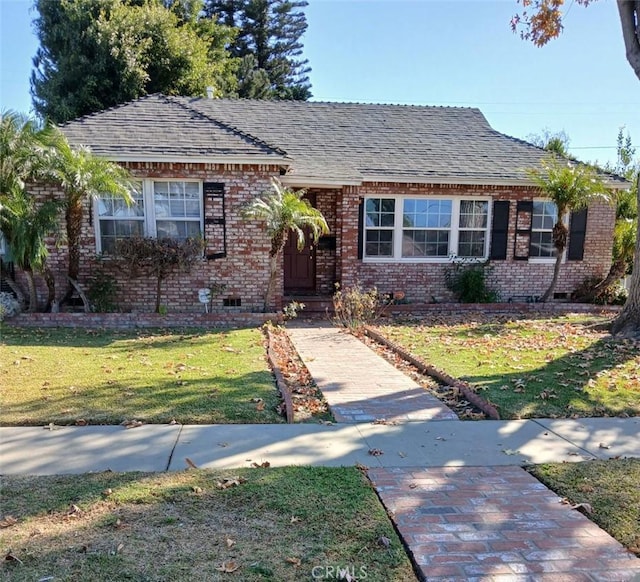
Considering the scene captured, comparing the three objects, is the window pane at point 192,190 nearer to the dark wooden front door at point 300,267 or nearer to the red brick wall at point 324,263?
the red brick wall at point 324,263

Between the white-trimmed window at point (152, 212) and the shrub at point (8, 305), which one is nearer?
the shrub at point (8, 305)

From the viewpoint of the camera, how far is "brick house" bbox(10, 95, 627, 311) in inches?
388

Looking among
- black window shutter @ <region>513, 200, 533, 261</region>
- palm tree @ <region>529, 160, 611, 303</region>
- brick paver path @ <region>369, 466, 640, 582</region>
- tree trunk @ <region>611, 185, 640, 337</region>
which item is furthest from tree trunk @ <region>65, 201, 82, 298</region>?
tree trunk @ <region>611, 185, 640, 337</region>

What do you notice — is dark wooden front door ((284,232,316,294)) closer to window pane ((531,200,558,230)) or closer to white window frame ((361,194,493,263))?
white window frame ((361,194,493,263))

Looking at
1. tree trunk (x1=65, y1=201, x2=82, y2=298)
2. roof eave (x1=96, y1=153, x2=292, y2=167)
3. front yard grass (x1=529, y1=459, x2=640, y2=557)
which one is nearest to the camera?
front yard grass (x1=529, y1=459, x2=640, y2=557)

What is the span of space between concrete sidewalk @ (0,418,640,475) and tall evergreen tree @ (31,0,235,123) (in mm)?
17313

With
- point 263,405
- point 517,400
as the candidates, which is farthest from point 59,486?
point 517,400

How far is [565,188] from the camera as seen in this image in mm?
10789

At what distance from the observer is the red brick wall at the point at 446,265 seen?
11.3 metres

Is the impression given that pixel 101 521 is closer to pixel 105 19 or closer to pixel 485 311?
pixel 485 311

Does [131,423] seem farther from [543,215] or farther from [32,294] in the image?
[543,215]

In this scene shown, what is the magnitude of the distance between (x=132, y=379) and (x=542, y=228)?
10.8 meters

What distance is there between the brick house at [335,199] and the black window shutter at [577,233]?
3cm

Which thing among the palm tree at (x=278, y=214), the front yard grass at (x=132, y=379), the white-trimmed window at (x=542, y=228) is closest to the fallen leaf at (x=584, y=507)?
the front yard grass at (x=132, y=379)
